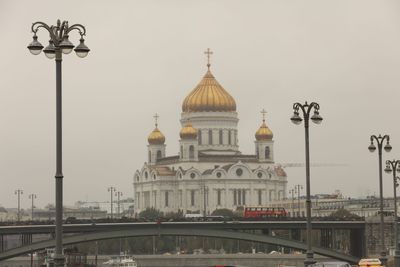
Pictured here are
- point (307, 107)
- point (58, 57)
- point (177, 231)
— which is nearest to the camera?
point (58, 57)

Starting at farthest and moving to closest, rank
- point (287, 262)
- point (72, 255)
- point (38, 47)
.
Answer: point (287, 262) → point (72, 255) → point (38, 47)

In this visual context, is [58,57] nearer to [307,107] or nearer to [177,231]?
[307,107]

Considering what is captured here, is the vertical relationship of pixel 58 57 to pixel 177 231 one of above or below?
above

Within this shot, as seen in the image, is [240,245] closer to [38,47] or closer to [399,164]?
[399,164]

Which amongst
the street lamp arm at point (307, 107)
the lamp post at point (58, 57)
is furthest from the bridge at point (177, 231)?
the lamp post at point (58, 57)

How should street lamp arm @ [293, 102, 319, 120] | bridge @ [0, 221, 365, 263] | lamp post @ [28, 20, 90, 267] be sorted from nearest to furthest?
lamp post @ [28, 20, 90, 267]
street lamp arm @ [293, 102, 319, 120]
bridge @ [0, 221, 365, 263]

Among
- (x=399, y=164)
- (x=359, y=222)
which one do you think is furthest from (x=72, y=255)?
(x=399, y=164)

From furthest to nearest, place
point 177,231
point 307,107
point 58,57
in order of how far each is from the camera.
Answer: point 177,231
point 307,107
point 58,57

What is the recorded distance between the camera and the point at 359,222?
380ft

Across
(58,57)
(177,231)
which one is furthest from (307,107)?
(177,231)

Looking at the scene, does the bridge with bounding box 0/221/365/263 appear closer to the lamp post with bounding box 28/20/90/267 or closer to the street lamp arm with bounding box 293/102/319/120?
the street lamp arm with bounding box 293/102/319/120

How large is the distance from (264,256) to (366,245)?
26.9 m

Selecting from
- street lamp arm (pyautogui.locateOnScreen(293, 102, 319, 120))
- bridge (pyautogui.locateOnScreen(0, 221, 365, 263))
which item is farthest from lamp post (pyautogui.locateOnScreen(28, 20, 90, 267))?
bridge (pyautogui.locateOnScreen(0, 221, 365, 263))

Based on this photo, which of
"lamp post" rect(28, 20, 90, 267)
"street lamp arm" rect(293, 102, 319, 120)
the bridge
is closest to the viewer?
"lamp post" rect(28, 20, 90, 267)
